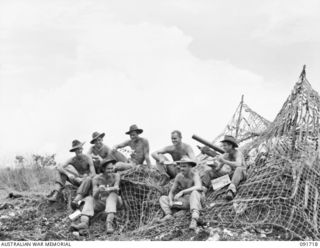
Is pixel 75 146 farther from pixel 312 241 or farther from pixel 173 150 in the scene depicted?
pixel 312 241

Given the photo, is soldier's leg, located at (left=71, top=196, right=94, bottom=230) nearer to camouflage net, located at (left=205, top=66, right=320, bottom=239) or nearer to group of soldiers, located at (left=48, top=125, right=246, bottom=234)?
group of soldiers, located at (left=48, top=125, right=246, bottom=234)

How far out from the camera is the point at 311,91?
12.4 m

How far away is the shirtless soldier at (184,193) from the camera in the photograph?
10.4 meters

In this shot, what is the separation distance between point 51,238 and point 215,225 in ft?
9.86

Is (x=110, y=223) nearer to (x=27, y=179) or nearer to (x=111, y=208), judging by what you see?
(x=111, y=208)

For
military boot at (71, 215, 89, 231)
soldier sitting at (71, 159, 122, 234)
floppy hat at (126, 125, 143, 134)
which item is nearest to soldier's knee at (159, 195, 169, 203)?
soldier sitting at (71, 159, 122, 234)

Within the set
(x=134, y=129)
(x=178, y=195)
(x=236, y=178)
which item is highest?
(x=134, y=129)

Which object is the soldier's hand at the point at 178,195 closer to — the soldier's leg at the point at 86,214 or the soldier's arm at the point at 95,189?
the soldier's arm at the point at 95,189

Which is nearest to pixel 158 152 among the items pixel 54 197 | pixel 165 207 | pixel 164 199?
pixel 164 199

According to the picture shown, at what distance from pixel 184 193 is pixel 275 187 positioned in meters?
1.75

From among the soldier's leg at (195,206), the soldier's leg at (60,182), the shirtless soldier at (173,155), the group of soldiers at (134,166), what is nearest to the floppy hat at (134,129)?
the group of soldiers at (134,166)

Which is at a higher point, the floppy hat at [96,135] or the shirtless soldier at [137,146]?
the floppy hat at [96,135]

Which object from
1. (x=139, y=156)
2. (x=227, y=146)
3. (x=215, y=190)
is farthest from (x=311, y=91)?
(x=139, y=156)

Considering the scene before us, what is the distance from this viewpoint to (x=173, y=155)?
39.9 feet
